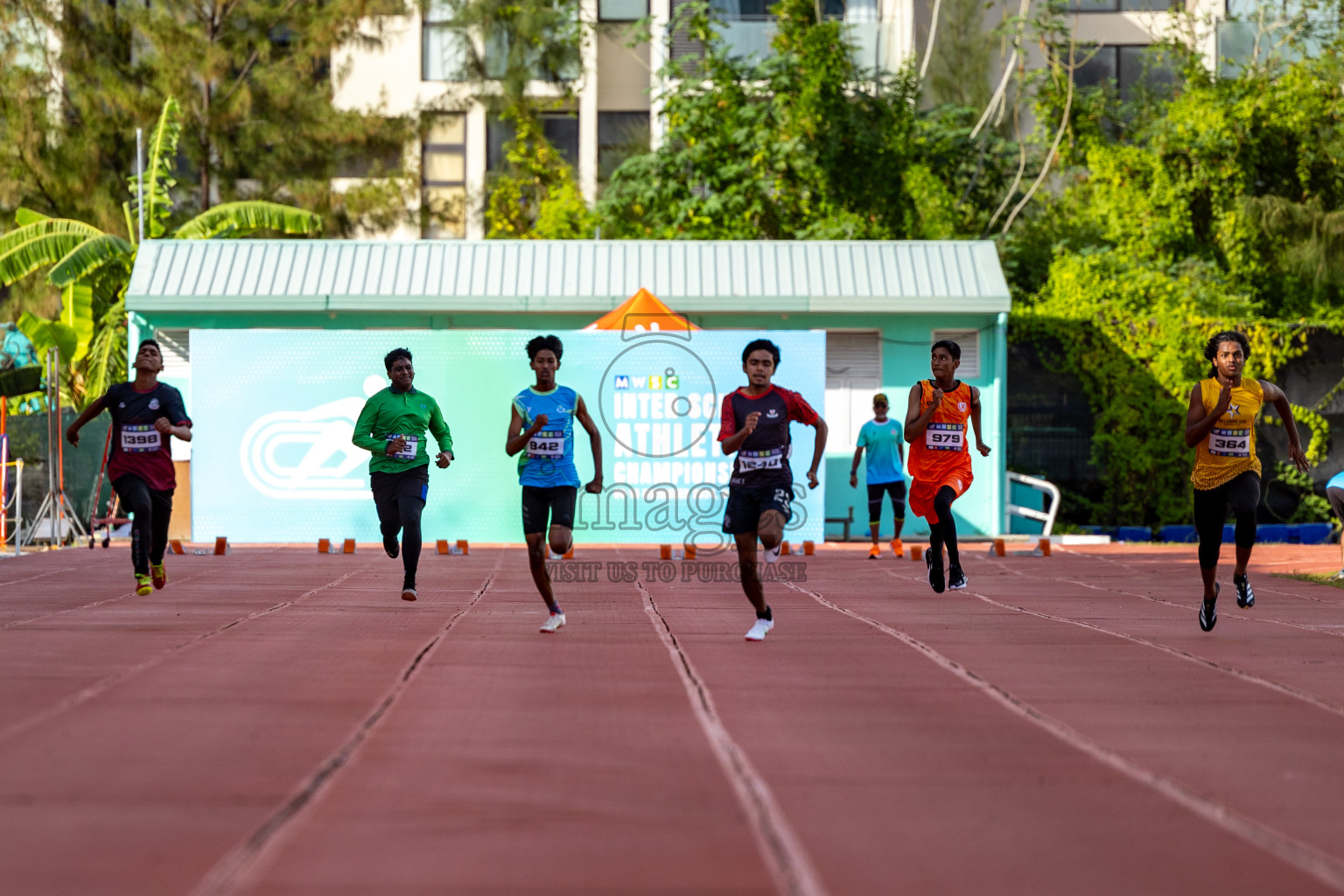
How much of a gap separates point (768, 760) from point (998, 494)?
17038 mm

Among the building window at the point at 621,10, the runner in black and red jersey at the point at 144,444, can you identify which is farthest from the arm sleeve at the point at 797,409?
the building window at the point at 621,10

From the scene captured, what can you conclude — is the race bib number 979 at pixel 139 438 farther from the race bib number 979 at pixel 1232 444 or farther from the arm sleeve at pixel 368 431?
the race bib number 979 at pixel 1232 444

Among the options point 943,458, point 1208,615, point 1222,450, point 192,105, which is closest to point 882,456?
point 943,458

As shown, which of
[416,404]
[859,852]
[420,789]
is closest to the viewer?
[859,852]

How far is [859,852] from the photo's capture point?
4.32 metres

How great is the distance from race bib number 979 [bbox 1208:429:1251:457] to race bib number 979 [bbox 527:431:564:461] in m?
4.20

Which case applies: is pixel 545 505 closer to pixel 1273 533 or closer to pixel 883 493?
pixel 883 493

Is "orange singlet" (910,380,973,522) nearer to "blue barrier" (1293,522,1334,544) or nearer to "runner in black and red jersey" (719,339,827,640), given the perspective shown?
"runner in black and red jersey" (719,339,827,640)

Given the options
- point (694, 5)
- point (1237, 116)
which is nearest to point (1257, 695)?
point (1237, 116)

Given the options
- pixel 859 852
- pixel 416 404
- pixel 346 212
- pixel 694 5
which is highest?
pixel 694 5

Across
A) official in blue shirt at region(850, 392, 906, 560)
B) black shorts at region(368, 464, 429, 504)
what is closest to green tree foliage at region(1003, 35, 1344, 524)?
official in blue shirt at region(850, 392, 906, 560)

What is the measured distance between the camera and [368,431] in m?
11.8

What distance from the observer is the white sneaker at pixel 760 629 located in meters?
9.26

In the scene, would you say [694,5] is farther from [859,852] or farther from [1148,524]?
[859,852]
